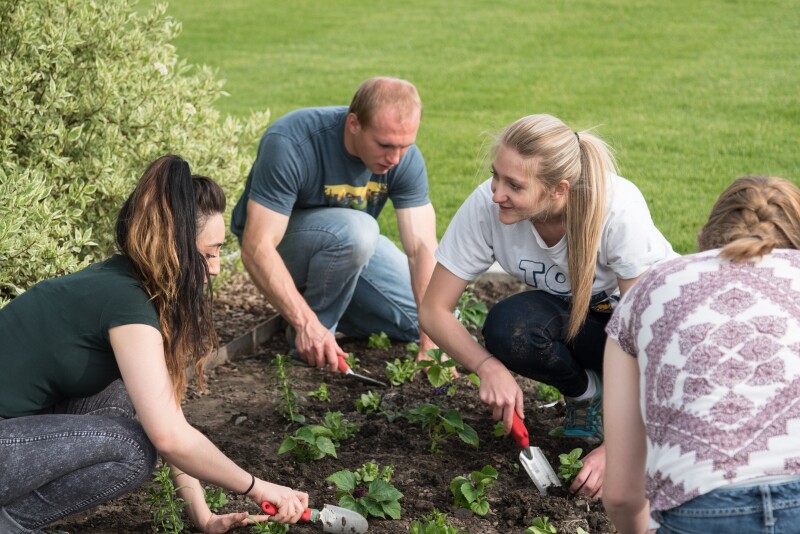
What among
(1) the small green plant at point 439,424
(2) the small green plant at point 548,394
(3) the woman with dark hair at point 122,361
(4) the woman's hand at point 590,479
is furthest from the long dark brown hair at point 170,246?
(2) the small green plant at point 548,394

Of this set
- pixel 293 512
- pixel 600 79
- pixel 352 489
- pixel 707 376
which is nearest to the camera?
pixel 707 376

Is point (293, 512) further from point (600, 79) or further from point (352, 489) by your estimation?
point (600, 79)

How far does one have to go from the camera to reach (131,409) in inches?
131

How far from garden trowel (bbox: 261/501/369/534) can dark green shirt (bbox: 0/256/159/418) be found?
2.48 feet

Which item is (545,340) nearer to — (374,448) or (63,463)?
(374,448)

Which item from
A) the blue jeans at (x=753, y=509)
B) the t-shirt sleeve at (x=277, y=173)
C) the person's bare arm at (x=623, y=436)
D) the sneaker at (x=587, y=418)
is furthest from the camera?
the t-shirt sleeve at (x=277, y=173)

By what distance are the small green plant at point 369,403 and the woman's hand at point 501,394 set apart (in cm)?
74

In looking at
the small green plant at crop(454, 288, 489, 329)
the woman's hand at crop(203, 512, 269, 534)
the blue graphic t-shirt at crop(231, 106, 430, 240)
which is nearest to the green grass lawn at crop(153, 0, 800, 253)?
the small green plant at crop(454, 288, 489, 329)

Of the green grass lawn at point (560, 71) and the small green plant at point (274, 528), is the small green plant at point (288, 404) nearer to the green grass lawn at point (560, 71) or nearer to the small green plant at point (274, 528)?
the small green plant at point (274, 528)

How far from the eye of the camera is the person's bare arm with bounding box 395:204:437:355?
4641 mm

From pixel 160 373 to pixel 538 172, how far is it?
4.49ft

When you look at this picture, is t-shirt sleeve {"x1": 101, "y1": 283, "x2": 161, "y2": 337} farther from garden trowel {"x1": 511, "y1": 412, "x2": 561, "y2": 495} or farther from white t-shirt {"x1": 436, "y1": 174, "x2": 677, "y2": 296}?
garden trowel {"x1": 511, "y1": 412, "x2": 561, "y2": 495}

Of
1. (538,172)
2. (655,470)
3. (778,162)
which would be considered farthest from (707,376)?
Result: (778,162)

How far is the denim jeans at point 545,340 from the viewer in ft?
11.9
